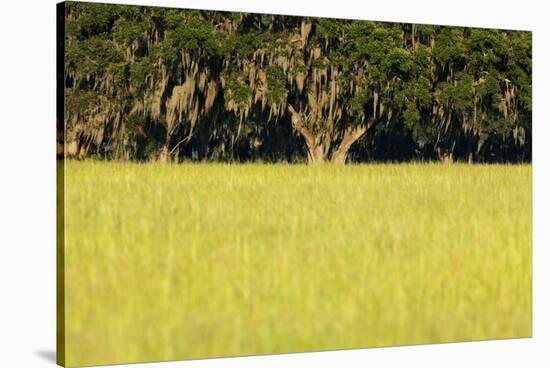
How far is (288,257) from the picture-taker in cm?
886

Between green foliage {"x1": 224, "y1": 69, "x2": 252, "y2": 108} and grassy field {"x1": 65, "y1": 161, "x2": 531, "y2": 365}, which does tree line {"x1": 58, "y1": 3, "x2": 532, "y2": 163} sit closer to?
green foliage {"x1": 224, "y1": 69, "x2": 252, "y2": 108}

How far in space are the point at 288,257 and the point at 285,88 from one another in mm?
1434

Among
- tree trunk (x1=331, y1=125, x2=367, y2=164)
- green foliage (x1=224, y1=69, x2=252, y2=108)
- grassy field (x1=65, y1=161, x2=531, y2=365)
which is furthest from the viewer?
tree trunk (x1=331, y1=125, x2=367, y2=164)

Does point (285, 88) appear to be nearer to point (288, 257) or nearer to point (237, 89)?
point (237, 89)

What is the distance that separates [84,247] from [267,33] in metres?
2.40

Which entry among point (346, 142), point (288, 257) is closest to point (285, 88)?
point (346, 142)

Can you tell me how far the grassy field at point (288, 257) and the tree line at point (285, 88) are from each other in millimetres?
186

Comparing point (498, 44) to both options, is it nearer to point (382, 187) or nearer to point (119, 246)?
point (382, 187)

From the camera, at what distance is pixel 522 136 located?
10.2 metres

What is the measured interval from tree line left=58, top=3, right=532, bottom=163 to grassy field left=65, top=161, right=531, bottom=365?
19 centimetres

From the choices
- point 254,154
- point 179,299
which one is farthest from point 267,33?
point 179,299

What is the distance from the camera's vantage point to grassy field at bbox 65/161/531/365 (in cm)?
819

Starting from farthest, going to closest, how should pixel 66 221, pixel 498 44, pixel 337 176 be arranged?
pixel 498 44 < pixel 337 176 < pixel 66 221

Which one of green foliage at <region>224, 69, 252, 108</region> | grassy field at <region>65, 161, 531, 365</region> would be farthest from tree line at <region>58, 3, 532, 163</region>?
grassy field at <region>65, 161, 531, 365</region>
